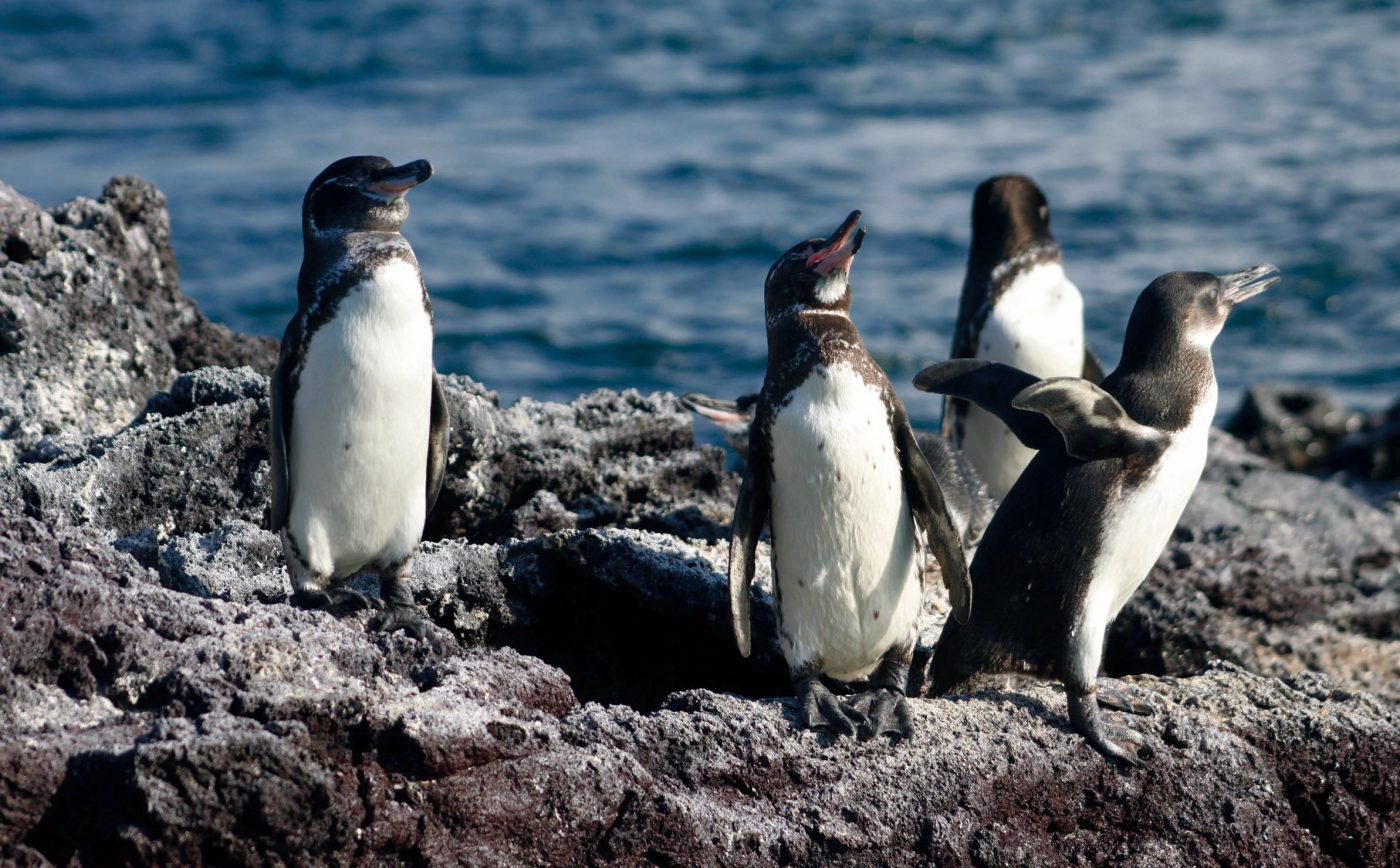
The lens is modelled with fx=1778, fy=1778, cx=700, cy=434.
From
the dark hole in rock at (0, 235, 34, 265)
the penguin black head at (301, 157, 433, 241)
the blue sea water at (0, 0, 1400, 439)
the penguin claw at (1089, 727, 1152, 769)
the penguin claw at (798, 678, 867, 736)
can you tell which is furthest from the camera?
the blue sea water at (0, 0, 1400, 439)

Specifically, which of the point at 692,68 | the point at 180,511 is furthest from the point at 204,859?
the point at 692,68

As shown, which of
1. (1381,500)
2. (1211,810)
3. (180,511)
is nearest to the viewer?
(1211,810)

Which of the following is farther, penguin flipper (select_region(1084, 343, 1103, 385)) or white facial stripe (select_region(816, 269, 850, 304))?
penguin flipper (select_region(1084, 343, 1103, 385))

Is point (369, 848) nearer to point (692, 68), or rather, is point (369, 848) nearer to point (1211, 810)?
point (1211, 810)

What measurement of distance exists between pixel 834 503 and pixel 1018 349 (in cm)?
362

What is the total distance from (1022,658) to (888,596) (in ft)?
1.38

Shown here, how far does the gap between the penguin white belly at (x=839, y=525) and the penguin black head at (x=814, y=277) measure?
0.84 ft

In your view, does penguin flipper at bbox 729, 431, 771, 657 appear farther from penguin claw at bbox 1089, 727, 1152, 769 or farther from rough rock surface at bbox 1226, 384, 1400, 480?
rough rock surface at bbox 1226, 384, 1400, 480

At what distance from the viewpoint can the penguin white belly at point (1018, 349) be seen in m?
8.41

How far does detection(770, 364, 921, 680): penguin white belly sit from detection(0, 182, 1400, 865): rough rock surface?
423 mm

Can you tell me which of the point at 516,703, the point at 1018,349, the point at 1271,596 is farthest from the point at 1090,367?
the point at 516,703

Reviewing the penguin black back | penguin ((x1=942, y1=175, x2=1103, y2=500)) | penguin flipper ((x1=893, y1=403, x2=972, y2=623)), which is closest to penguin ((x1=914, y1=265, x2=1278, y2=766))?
penguin flipper ((x1=893, y1=403, x2=972, y2=623))

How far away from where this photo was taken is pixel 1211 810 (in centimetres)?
472

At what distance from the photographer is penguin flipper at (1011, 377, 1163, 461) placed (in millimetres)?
4883
